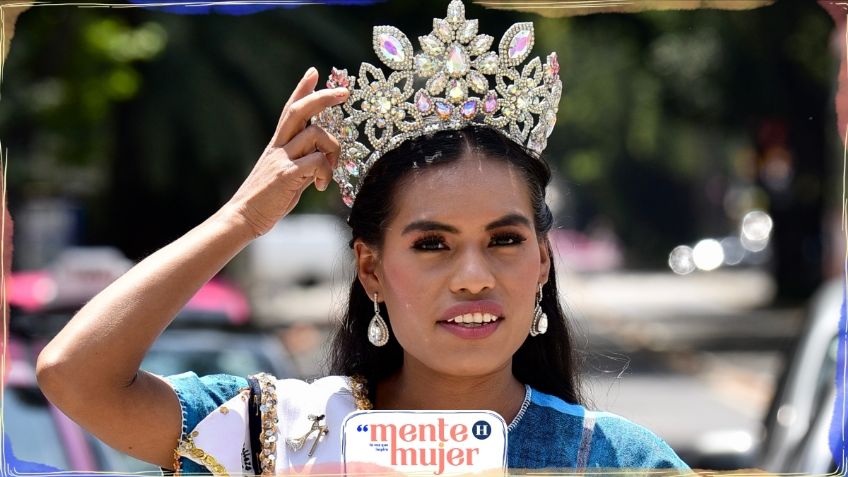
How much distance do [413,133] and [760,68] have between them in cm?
1645

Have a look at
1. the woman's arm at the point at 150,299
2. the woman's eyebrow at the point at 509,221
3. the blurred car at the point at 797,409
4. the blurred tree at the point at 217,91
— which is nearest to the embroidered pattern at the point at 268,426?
the woman's arm at the point at 150,299

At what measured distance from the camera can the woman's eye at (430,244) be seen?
239 cm

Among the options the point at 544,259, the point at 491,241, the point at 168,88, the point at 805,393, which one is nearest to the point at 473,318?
the point at 491,241

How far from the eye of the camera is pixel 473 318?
2.33 metres

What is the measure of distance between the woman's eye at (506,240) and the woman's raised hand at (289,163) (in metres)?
0.34

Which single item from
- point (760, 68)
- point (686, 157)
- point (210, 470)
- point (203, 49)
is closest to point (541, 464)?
point (210, 470)

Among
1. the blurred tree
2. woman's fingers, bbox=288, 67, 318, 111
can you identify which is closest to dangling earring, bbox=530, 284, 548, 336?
woman's fingers, bbox=288, 67, 318, 111

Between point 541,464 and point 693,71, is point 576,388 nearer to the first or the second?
point 541,464

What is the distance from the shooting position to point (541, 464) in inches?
95.7

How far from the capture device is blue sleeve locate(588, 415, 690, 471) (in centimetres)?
238

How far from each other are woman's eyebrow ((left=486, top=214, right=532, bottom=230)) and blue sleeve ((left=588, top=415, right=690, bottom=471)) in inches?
16.4

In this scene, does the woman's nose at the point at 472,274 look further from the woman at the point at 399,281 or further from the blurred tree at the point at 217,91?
the blurred tree at the point at 217,91

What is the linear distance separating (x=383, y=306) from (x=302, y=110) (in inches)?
20.3

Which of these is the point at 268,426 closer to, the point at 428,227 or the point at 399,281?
the point at 399,281
